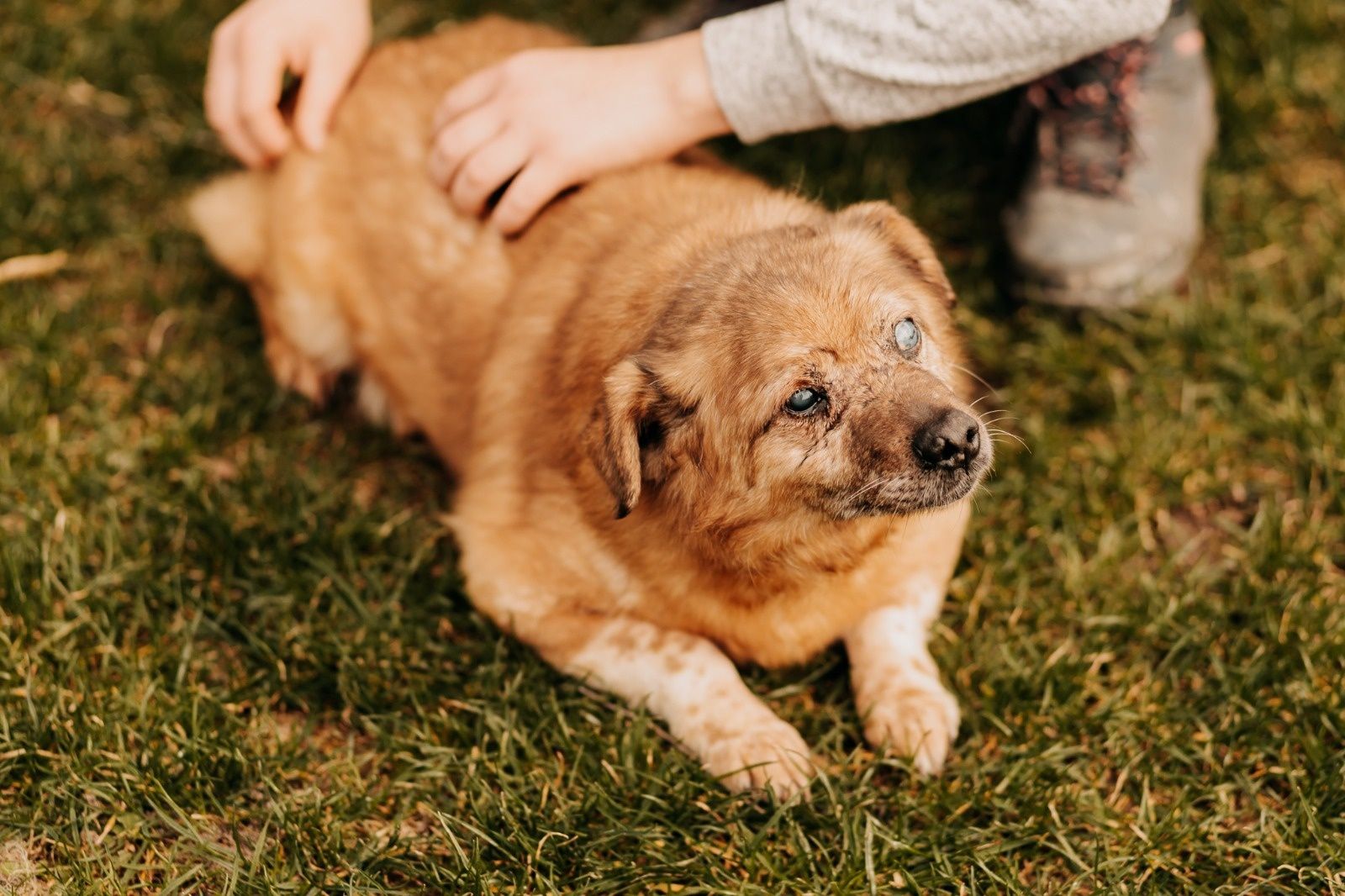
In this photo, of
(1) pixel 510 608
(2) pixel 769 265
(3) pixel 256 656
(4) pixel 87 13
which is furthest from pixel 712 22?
(4) pixel 87 13

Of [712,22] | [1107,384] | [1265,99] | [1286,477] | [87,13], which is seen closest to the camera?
[712,22]

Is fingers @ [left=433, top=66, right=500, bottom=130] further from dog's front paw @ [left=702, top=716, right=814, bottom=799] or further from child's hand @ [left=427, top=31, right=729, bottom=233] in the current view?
dog's front paw @ [left=702, top=716, right=814, bottom=799]

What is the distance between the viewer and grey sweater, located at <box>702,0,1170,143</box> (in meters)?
3.24

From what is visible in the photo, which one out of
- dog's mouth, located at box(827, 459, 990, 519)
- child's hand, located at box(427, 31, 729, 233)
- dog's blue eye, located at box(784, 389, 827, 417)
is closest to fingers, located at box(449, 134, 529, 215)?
child's hand, located at box(427, 31, 729, 233)

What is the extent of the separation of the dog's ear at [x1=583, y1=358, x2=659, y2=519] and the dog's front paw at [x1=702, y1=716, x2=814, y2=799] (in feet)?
2.11

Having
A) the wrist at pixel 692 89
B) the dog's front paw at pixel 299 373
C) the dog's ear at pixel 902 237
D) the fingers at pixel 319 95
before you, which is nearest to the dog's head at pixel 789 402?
the dog's ear at pixel 902 237

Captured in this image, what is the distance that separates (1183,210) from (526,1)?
295 centimetres

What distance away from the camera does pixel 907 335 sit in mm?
2914

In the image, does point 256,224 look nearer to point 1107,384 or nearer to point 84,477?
point 84,477

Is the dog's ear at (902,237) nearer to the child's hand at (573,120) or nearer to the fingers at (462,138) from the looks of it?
the child's hand at (573,120)

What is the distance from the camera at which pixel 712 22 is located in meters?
3.49

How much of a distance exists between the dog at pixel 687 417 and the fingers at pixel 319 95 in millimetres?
51

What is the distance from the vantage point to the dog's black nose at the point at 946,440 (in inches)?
106

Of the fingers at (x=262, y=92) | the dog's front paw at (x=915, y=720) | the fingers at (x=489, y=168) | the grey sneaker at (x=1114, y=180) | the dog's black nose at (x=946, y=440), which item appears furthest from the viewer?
the grey sneaker at (x=1114, y=180)
